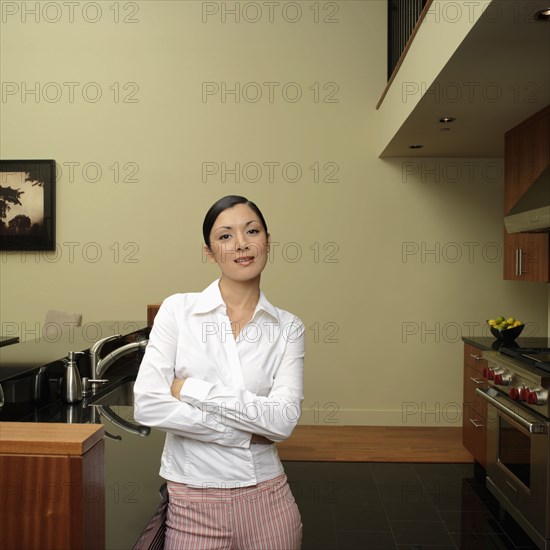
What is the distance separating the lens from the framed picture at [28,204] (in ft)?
18.0

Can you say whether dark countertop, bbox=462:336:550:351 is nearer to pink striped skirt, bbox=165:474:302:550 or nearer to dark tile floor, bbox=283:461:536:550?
dark tile floor, bbox=283:461:536:550

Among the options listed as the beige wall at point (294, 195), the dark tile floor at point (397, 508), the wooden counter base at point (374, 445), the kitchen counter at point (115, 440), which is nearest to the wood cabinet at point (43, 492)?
the kitchen counter at point (115, 440)

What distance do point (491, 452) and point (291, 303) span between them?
2.27 meters

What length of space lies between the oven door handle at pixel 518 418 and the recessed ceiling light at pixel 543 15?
1.68 meters

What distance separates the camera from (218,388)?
1.30 meters

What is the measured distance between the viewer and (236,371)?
1.33m

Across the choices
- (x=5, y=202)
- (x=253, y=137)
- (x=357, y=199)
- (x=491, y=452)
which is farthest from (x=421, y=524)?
(x=5, y=202)

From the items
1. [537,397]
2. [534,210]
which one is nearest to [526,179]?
[534,210]

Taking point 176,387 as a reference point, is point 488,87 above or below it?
above

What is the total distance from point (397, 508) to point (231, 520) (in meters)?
2.53

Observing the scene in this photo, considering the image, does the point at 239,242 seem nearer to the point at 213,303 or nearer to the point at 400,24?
the point at 213,303

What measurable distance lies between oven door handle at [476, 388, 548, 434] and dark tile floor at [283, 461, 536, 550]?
0.58m

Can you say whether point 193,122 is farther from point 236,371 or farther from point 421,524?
point 236,371

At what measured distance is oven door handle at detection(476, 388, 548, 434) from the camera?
9.36 ft
